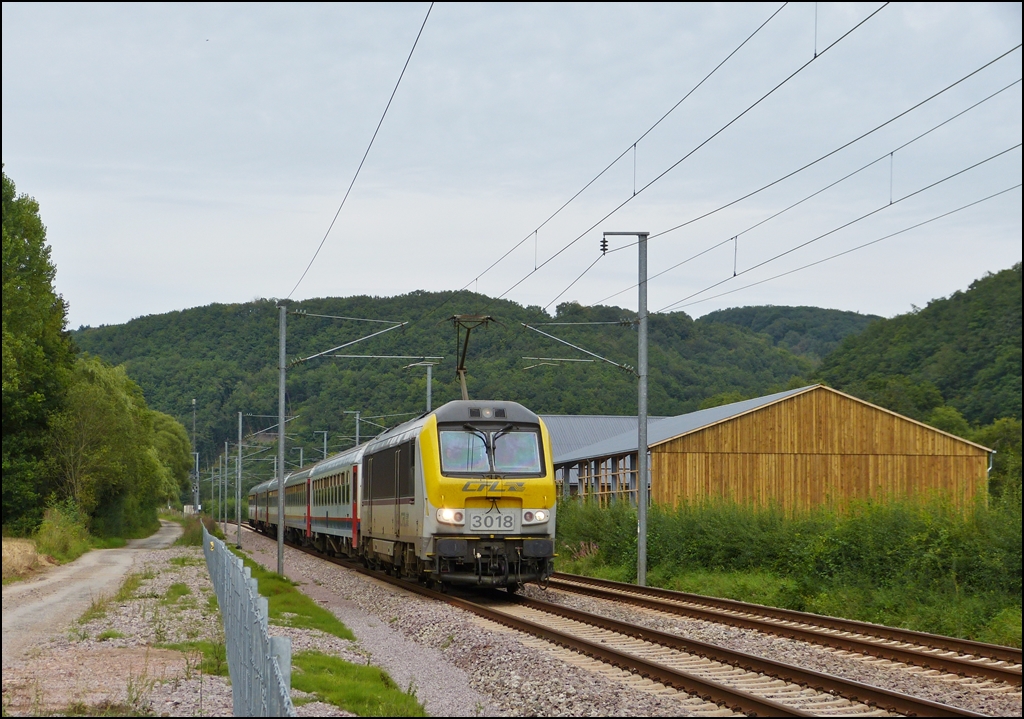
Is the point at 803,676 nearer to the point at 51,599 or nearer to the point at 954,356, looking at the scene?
the point at 51,599

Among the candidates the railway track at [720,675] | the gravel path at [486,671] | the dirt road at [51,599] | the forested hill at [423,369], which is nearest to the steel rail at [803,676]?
the railway track at [720,675]

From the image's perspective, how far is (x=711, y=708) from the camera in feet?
33.1

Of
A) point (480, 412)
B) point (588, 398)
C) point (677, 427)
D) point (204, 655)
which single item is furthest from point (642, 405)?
point (588, 398)

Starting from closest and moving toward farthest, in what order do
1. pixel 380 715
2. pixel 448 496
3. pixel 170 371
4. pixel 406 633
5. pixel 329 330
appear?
pixel 380 715 → pixel 406 633 → pixel 448 496 → pixel 329 330 → pixel 170 371

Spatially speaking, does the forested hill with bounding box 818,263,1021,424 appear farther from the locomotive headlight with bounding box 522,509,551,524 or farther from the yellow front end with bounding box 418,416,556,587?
the yellow front end with bounding box 418,416,556,587

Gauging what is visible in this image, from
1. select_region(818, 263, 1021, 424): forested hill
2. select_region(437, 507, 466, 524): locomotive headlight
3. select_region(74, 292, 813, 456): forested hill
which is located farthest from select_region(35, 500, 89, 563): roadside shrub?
select_region(818, 263, 1021, 424): forested hill

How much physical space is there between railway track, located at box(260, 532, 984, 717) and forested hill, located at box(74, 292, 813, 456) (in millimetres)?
21118

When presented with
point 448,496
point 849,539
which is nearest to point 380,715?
point 448,496

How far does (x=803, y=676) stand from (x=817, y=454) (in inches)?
1203

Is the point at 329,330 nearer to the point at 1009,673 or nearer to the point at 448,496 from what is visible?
the point at 448,496

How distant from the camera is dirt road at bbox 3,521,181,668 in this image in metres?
15.3

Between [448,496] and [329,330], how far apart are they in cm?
3468

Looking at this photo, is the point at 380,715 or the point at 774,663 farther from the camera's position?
the point at 774,663

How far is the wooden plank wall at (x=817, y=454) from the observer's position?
128 feet
